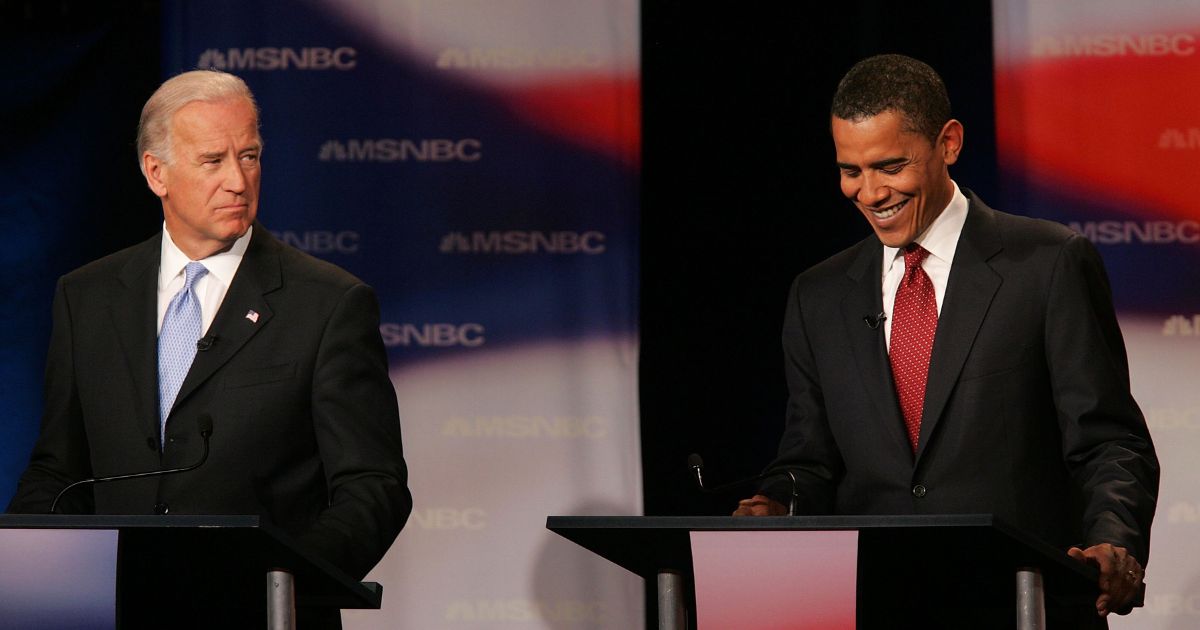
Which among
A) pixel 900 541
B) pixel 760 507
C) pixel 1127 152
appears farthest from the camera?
pixel 1127 152

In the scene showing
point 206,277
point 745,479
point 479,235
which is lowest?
point 745,479

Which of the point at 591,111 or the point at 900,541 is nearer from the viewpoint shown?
the point at 900,541

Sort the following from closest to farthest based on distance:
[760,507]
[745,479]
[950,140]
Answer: [745,479]
[760,507]
[950,140]

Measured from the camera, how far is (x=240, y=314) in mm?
3330

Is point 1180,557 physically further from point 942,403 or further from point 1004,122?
point 942,403

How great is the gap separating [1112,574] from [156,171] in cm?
198

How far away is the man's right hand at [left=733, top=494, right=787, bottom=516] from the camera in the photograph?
323cm

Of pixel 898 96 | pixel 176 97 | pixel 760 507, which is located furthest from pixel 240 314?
pixel 898 96

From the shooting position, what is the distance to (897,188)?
11.1 ft

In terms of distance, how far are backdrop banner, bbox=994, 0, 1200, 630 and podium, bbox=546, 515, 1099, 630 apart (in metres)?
2.30

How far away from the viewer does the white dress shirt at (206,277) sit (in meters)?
3.40

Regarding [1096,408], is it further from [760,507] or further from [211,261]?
[211,261]

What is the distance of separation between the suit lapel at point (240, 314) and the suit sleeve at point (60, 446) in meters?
0.29

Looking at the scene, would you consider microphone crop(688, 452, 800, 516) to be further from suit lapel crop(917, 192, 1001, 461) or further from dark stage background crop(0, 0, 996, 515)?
dark stage background crop(0, 0, 996, 515)
